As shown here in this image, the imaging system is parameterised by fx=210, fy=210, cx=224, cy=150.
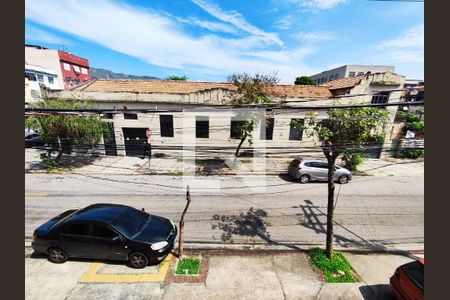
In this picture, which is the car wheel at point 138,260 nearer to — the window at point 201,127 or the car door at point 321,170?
the car door at point 321,170

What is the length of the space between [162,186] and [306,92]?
14289mm

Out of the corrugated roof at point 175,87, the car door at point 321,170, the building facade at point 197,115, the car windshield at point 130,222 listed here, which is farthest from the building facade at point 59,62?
the car door at point 321,170

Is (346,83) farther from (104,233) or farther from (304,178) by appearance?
(104,233)

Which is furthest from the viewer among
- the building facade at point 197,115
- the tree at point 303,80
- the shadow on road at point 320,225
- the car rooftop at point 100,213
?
the tree at point 303,80

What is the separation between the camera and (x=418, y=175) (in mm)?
14867

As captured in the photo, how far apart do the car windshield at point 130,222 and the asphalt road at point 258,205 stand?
183cm

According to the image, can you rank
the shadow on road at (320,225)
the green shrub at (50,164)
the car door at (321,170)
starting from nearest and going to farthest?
the shadow on road at (320,225)
the car door at (321,170)
the green shrub at (50,164)

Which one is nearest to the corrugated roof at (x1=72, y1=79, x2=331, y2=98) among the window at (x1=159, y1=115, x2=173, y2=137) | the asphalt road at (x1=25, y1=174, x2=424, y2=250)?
the window at (x1=159, y1=115, x2=173, y2=137)

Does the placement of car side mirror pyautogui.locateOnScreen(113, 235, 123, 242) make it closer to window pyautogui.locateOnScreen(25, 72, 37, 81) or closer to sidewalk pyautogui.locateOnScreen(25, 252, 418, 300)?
sidewalk pyautogui.locateOnScreen(25, 252, 418, 300)

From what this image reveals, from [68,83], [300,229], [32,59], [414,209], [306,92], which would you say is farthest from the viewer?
[68,83]

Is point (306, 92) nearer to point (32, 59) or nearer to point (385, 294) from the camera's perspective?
point (385, 294)

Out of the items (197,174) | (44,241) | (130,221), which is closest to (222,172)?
(197,174)

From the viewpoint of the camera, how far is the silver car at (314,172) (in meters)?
12.8

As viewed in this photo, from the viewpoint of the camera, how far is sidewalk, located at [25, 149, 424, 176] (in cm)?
1458
